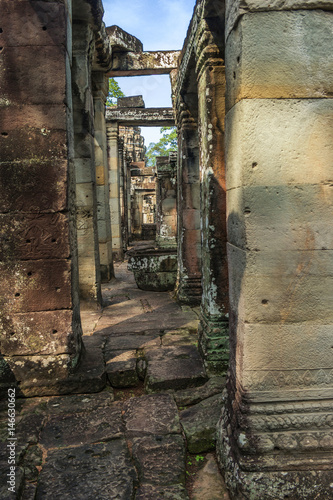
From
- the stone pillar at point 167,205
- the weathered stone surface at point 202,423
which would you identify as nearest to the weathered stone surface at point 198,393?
the weathered stone surface at point 202,423

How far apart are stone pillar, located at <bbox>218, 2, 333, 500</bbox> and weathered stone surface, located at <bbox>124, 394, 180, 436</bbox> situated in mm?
737

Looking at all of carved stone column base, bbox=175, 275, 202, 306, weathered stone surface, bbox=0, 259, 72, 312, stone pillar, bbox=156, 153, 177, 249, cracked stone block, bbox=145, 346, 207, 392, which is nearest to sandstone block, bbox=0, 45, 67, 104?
weathered stone surface, bbox=0, 259, 72, 312

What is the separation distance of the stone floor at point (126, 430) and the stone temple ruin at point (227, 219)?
0.07m

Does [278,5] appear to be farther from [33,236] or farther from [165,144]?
[165,144]

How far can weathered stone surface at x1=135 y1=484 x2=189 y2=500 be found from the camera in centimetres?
229

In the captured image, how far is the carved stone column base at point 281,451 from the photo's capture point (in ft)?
7.07

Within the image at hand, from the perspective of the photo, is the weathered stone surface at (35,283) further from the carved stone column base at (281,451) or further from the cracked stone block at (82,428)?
the carved stone column base at (281,451)

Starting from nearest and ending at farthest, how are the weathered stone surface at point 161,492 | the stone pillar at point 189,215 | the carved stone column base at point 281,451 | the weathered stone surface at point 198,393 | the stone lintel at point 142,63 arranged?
the carved stone column base at point 281,451, the weathered stone surface at point 161,492, the weathered stone surface at point 198,393, the stone pillar at point 189,215, the stone lintel at point 142,63

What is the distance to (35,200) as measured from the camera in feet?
11.4

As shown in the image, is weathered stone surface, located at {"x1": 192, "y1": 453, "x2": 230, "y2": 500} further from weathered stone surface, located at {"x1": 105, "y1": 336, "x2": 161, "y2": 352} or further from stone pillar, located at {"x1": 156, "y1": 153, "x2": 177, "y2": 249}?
stone pillar, located at {"x1": 156, "y1": 153, "x2": 177, "y2": 249}

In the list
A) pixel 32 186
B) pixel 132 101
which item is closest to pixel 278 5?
pixel 32 186

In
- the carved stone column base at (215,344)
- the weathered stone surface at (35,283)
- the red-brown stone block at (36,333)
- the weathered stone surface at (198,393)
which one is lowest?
the weathered stone surface at (198,393)

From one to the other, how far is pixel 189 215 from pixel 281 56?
13.6 ft

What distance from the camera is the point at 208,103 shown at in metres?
4.01
